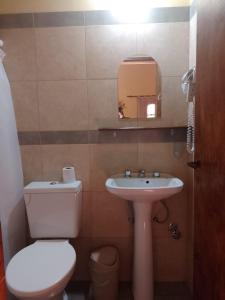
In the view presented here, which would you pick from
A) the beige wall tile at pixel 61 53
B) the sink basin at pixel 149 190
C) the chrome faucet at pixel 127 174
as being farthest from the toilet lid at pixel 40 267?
the beige wall tile at pixel 61 53

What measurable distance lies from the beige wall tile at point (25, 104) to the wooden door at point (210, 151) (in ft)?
3.82

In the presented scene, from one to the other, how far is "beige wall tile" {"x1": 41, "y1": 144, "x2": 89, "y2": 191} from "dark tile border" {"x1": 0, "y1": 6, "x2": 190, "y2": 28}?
0.89 m

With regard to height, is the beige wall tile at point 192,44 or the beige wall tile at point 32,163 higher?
the beige wall tile at point 192,44

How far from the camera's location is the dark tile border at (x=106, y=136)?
1836mm

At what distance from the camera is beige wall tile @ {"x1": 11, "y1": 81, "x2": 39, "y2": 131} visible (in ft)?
6.06

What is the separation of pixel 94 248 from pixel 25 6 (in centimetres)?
188

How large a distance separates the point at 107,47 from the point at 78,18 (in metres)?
0.29

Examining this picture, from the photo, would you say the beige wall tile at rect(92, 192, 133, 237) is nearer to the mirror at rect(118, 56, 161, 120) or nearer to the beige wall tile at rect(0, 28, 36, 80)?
the mirror at rect(118, 56, 161, 120)

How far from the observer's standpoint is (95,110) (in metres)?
1.84

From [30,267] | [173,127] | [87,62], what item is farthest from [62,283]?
[87,62]

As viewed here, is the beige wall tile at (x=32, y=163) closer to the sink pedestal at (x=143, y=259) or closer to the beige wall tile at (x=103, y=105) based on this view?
the beige wall tile at (x=103, y=105)

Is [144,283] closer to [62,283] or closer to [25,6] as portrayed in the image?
[62,283]

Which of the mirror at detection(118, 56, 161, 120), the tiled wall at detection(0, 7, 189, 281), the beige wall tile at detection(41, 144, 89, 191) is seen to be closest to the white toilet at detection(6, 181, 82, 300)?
the beige wall tile at detection(41, 144, 89, 191)

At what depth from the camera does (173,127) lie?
1815 mm
